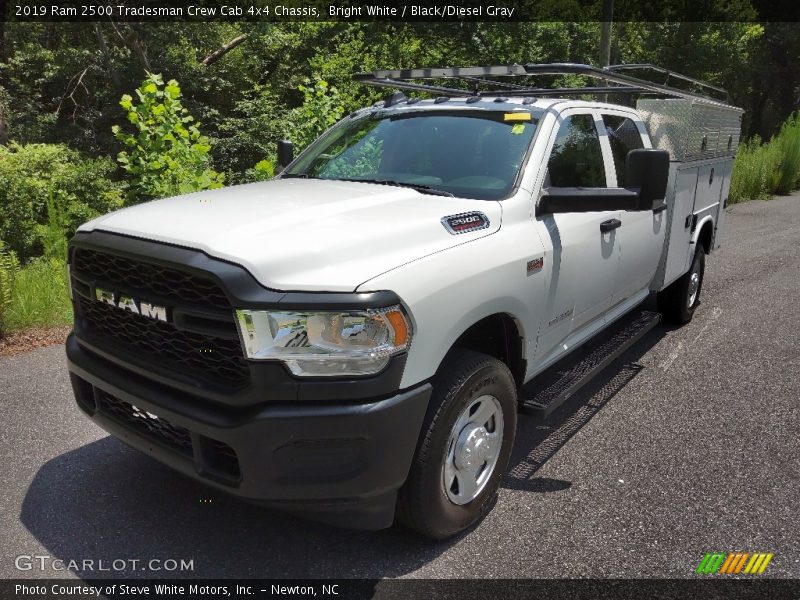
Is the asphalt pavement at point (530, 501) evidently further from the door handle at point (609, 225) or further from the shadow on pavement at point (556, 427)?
the door handle at point (609, 225)

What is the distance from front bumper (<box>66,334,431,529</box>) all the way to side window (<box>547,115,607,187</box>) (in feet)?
5.81

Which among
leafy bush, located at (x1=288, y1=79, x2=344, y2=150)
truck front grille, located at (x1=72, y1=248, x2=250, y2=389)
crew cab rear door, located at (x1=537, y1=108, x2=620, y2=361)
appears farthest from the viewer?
leafy bush, located at (x1=288, y1=79, x2=344, y2=150)

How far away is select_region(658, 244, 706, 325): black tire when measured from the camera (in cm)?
606

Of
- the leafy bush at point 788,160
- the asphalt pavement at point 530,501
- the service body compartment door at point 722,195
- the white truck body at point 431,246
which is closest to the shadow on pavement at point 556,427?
the asphalt pavement at point 530,501

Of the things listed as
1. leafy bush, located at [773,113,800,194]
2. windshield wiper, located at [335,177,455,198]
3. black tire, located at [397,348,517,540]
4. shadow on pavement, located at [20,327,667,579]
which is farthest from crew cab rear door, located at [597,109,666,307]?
leafy bush, located at [773,113,800,194]

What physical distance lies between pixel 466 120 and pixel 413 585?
8.33 ft

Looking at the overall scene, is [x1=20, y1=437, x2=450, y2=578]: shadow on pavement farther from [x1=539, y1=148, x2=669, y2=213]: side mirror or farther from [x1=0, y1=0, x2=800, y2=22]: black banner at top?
[x1=0, y1=0, x2=800, y2=22]: black banner at top

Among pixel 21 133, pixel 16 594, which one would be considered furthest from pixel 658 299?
pixel 21 133

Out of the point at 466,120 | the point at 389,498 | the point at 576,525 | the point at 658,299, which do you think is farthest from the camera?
the point at 658,299

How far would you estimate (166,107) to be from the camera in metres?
6.34

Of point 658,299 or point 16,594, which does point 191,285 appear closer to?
point 16,594

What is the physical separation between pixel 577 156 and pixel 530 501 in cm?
200

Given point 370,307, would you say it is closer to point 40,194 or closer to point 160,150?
point 160,150

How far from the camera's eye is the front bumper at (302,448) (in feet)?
7.67
